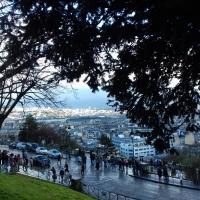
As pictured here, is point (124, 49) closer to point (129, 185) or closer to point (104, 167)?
point (129, 185)

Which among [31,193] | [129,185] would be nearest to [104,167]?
[129,185]

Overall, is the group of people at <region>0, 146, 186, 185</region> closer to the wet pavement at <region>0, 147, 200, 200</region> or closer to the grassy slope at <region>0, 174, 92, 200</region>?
the wet pavement at <region>0, 147, 200, 200</region>

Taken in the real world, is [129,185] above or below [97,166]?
below

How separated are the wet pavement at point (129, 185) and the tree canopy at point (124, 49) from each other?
11394 mm

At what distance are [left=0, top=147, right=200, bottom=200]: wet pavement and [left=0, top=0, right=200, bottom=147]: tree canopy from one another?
11394 millimetres

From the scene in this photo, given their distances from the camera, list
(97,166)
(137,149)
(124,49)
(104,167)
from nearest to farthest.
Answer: (124,49)
(97,166)
(104,167)
(137,149)

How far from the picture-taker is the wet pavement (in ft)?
82.7

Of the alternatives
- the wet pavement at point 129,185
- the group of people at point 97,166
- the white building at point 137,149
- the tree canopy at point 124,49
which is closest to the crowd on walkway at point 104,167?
the group of people at point 97,166

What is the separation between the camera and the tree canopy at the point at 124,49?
10008 mm

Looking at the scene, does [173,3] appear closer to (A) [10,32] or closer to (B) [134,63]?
(B) [134,63]

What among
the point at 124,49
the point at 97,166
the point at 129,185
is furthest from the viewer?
the point at 97,166

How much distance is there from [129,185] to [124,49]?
1872 cm

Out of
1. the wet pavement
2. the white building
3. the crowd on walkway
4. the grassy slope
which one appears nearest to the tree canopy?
the grassy slope

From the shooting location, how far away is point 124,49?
36.8ft
